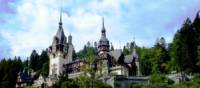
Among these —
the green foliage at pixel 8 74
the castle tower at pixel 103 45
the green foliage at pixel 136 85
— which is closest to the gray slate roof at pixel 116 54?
the castle tower at pixel 103 45

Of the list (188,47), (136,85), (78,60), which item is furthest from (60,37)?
(188,47)

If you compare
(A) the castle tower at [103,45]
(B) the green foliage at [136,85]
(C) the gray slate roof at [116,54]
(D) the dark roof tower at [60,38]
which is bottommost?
(B) the green foliage at [136,85]

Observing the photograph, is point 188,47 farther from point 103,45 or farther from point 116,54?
point 103,45

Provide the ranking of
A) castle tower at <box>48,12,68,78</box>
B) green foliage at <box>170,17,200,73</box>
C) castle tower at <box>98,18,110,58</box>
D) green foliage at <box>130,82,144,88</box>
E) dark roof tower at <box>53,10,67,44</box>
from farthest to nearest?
dark roof tower at <box>53,10,67,44</box>, castle tower at <box>48,12,68,78</box>, castle tower at <box>98,18,110,58</box>, green foliage at <box>130,82,144,88</box>, green foliage at <box>170,17,200,73</box>

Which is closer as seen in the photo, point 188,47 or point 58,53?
point 188,47

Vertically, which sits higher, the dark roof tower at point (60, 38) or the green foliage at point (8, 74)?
the dark roof tower at point (60, 38)

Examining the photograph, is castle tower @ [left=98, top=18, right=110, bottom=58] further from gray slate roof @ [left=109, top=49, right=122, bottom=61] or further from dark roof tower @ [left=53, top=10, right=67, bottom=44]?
dark roof tower @ [left=53, top=10, right=67, bottom=44]

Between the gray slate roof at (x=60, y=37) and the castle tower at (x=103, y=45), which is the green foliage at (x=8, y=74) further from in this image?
the castle tower at (x=103, y=45)

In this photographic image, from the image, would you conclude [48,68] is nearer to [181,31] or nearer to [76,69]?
[76,69]

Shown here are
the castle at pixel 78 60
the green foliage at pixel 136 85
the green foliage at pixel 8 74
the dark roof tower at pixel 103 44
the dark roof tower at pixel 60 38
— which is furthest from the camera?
the dark roof tower at pixel 60 38

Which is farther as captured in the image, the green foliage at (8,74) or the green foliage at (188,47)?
the green foliage at (8,74)

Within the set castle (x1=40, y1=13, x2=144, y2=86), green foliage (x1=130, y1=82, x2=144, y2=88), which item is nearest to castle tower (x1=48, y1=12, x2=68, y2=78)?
castle (x1=40, y1=13, x2=144, y2=86)

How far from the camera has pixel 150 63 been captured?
9506 cm

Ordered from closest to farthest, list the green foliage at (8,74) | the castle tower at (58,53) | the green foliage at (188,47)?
the green foliage at (188,47) < the green foliage at (8,74) < the castle tower at (58,53)
